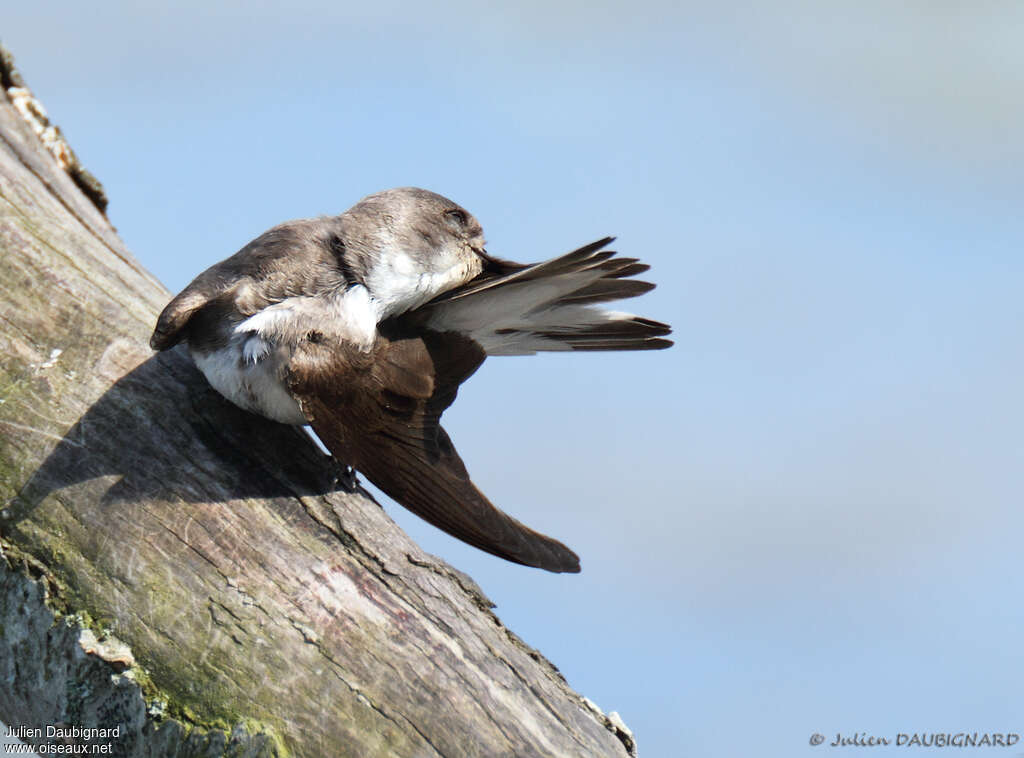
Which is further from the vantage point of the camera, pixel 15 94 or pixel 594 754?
pixel 15 94


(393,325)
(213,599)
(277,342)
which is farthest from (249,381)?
(213,599)

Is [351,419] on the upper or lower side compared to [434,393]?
lower

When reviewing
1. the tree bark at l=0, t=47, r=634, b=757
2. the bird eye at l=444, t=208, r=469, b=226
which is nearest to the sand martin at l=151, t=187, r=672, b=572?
the bird eye at l=444, t=208, r=469, b=226

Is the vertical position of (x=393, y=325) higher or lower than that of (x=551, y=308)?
lower

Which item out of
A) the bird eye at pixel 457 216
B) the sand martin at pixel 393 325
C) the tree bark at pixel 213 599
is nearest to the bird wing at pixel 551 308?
the sand martin at pixel 393 325

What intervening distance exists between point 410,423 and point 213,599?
74 centimetres

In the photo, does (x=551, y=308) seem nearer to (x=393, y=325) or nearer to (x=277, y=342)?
(x=393, y=325)

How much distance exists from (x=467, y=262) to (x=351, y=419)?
0.65 metres

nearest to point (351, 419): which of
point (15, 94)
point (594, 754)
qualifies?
point (594, 754)

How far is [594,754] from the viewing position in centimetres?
279

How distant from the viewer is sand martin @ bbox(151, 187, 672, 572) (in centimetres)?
286

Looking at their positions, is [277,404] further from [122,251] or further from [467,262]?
[122,251]

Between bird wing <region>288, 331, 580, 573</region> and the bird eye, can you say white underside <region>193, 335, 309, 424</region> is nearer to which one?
bird wing <region>288, 331, 580, 573</region>

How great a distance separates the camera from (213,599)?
9.03 feet
